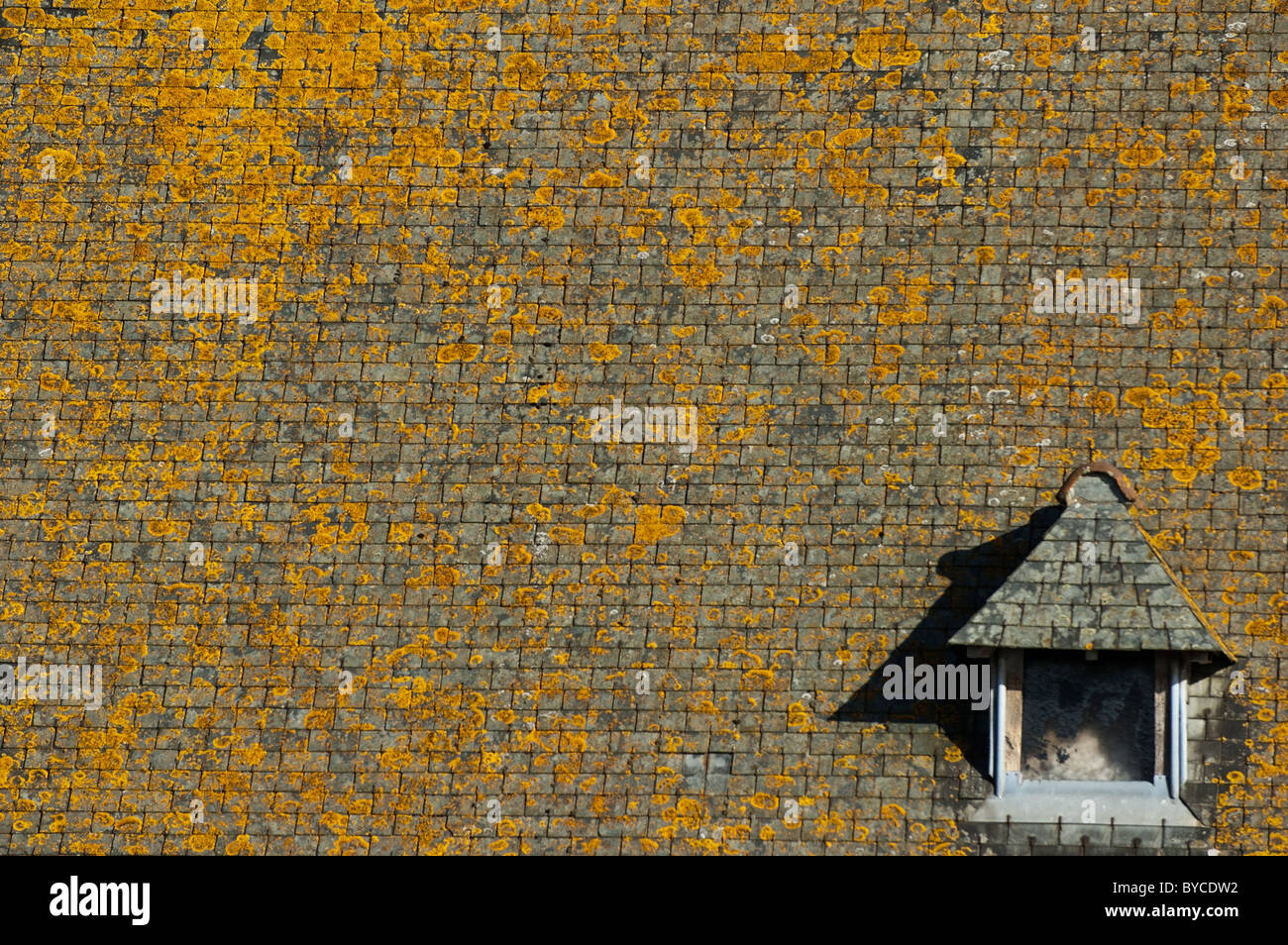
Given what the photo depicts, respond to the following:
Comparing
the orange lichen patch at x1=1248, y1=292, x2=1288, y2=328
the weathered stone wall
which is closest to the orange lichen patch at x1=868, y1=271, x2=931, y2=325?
Answer: the weathered stone wall

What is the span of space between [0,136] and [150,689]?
7.58 metres

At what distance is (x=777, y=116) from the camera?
24031mm

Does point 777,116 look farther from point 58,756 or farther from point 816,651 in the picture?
point 58,756

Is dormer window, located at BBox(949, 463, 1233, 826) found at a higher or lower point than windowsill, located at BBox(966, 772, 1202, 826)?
higher

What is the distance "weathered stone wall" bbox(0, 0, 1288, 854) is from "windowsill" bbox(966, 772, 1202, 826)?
0.82ft

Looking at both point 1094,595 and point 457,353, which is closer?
point 1094,595

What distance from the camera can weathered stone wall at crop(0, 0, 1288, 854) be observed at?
21297 mm

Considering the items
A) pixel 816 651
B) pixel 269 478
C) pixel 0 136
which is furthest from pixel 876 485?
pixel 0 136

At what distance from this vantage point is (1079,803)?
20.7 m

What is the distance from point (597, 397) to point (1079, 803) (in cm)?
692

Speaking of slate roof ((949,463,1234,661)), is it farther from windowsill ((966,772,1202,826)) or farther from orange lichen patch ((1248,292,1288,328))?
orange lichen patch ((1248,292,1288,328))

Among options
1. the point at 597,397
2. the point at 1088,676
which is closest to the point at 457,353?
the point at 597,397

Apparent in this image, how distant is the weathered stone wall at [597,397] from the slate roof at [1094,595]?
29.1 inches

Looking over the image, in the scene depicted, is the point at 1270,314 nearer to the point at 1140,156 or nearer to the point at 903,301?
the point at 1140,156
